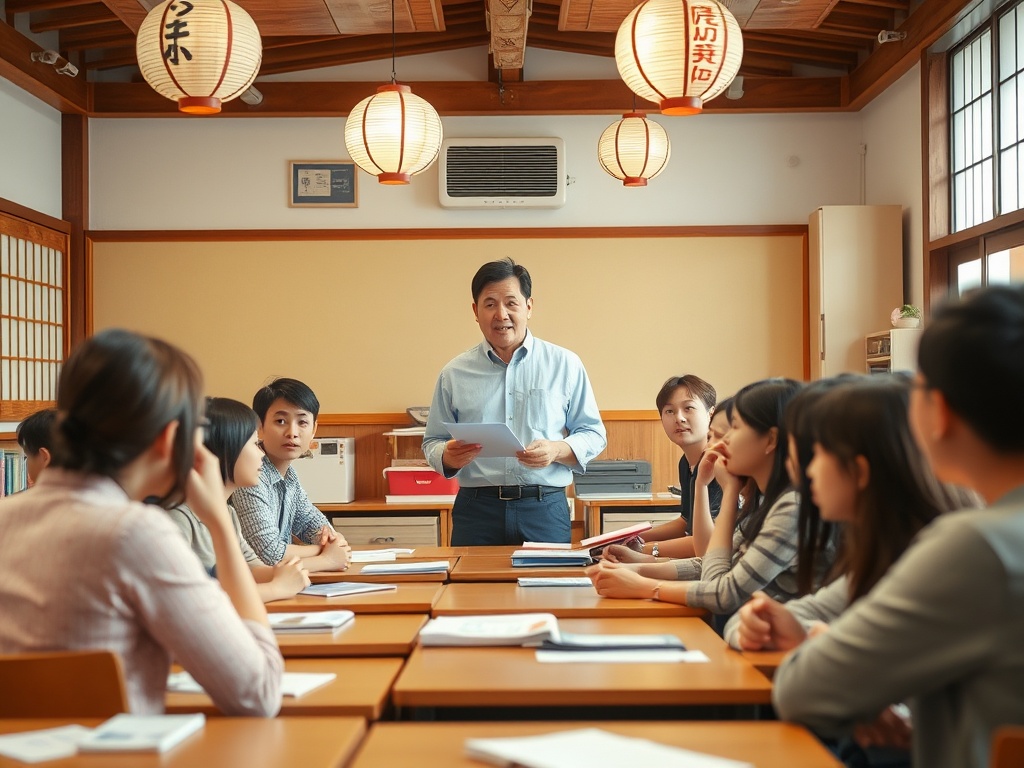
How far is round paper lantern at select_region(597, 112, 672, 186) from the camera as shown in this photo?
4988 mm

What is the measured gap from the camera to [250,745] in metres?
1.34

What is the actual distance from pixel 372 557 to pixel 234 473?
0.87 meters

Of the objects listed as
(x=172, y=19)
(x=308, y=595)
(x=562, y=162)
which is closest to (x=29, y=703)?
(x=308, y=595)

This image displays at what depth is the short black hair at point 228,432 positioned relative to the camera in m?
2.63

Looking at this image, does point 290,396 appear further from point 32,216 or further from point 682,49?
point 32,216

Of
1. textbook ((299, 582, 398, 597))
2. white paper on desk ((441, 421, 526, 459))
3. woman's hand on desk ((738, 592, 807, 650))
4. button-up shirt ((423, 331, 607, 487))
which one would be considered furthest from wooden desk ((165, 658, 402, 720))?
button-up shirt ((423, 331, 607, 487))

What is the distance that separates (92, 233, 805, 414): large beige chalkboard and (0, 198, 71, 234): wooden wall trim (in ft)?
1.53

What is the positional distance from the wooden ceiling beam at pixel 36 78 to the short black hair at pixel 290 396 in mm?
2601

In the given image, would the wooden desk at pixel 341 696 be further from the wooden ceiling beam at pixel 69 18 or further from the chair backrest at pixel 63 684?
the wooden ceiling beam at pixel 69 18

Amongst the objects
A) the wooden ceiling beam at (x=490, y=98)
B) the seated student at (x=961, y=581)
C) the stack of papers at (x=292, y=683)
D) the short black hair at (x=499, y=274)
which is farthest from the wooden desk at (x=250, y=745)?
the wooden ceiling beam at (x=490, y=98)

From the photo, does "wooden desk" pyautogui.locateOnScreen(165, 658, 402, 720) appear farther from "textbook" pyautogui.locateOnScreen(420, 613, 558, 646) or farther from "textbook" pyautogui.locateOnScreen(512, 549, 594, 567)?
"textbook" pyautogui.locateOnScreen(512, 549, 594, 567)

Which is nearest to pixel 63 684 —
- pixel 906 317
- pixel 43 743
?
pixel 43 743

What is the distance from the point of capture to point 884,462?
157 centimetres

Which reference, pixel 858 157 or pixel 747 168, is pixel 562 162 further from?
pixel 858 157
